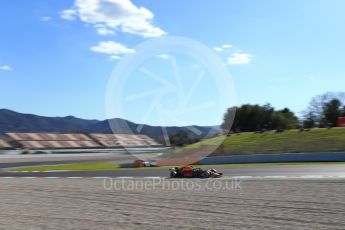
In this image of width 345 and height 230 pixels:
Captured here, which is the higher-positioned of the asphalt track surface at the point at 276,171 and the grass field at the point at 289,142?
the grass field at the point at 289,142

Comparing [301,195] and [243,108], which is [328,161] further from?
[243,108]

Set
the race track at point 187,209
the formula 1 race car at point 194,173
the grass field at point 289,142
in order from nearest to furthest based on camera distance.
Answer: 1. the race track at point 187,209
2. the formula 1 race car at point 194,173
3. the grass field at point 289,142

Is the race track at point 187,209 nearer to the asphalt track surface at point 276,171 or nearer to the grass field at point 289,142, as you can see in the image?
the asphalt track surface at point 276,171

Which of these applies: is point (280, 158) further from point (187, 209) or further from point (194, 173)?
point (187, 209)

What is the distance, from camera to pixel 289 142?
4272cm

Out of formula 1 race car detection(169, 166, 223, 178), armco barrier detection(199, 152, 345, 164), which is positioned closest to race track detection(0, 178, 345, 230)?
formula 1 race car detection(169, 166, 223, 178)

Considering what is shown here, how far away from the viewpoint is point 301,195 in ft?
41.5

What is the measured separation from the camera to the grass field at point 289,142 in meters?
38.8

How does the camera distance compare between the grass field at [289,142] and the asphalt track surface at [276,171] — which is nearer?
the asphalt track surface at [276,171]

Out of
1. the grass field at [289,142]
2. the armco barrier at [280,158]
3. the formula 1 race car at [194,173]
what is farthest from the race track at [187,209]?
the grass field at [289,142]

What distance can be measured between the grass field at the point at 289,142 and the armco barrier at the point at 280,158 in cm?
353

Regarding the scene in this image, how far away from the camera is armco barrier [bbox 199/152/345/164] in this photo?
32.5 m

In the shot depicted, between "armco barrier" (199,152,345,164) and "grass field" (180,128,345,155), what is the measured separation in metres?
3.53

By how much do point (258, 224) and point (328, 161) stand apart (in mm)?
25854
